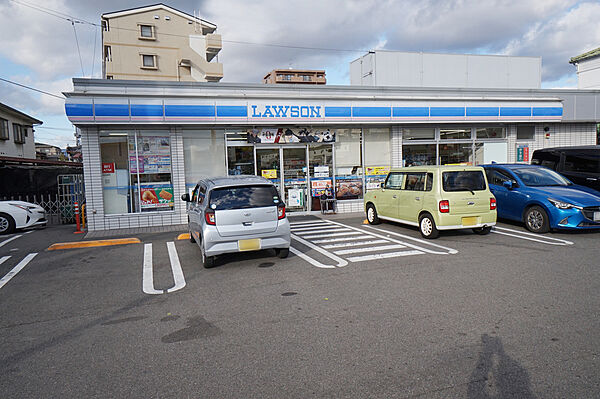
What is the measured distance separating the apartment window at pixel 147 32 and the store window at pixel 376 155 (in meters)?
31.9

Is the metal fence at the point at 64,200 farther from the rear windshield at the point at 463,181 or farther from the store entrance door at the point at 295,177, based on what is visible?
the rear windshield at the point at 463,181

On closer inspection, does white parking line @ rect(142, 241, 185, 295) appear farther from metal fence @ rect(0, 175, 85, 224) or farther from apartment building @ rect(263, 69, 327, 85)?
apartment building @ rect(263, 69, 327, 85)

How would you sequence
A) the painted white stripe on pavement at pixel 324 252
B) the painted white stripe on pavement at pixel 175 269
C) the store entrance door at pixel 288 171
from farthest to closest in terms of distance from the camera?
Result: the store entrance door at pixel 288 171 → the painted white stripe on pavement at pixel 324 252 → the painted white stripe on pavement at pixel 175 269

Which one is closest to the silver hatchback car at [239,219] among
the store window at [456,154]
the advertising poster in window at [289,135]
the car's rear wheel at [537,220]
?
the advertising poster in window at [289,135]

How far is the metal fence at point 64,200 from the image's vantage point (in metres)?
14.4

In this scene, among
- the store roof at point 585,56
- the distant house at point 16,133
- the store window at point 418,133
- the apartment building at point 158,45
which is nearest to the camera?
the store window at point 418,133

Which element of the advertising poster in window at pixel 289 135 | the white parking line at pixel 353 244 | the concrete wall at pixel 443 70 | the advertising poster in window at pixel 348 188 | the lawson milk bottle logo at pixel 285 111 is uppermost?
the concrete wall at pixel 443 70

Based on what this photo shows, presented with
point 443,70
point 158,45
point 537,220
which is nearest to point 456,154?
point 537,220

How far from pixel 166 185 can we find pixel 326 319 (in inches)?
376

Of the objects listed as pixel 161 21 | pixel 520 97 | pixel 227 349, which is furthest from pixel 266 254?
pixel 161 21

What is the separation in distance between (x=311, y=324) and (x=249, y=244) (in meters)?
2.94

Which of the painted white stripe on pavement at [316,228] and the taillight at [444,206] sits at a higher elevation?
the taillight at [444,206]

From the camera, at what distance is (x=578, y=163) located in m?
12.1

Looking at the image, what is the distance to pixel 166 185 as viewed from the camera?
12961 mm
